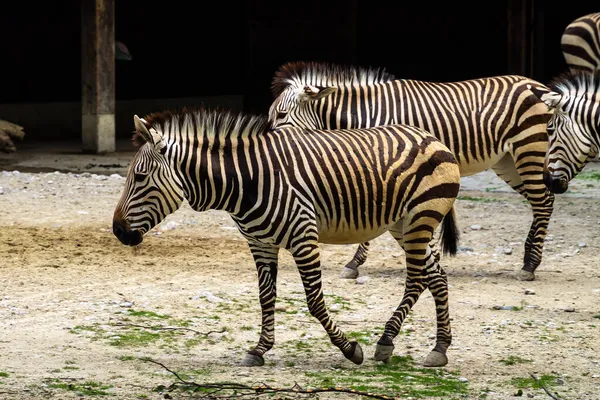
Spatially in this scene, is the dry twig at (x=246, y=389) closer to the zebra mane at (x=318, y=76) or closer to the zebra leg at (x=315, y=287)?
the zebra leg at (x=315, y=287)

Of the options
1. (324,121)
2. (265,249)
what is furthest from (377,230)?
(324,121)

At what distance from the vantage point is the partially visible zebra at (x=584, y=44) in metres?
14.7

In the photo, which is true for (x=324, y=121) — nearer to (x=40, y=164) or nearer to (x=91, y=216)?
(x=91, y=216)

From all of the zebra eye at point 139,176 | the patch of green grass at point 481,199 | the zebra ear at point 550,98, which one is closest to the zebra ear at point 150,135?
the zebra eye at point 139,176

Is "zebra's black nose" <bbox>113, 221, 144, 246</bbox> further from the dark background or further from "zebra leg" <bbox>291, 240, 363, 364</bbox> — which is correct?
the dark background

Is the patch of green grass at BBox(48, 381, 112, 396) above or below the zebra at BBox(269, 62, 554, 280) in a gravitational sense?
below

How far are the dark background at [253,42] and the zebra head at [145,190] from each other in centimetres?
1183

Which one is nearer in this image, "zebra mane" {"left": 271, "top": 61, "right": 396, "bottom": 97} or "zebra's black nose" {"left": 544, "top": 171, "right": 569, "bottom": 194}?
"zebra's black nose" {"left": 544, "top": 171, "right": 569, "bottom": 194}

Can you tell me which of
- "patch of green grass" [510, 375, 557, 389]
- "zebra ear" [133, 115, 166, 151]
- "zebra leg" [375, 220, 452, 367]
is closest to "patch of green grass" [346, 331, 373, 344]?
"zebra leg" [375, 220, 452, 367]

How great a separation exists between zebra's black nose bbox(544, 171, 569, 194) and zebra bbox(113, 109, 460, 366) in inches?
97.7

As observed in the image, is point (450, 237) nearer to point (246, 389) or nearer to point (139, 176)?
point (139, 176)

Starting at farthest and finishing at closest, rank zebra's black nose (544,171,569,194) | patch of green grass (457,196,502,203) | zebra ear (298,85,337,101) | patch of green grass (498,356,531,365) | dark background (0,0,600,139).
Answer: dark background (0,0,600,139) → patch of green grass (457,196,502,203) → zebra ear (298,85,337,101) → zebra's black nose (544,171,569,194) → patch of green grass (498,356,531,365)

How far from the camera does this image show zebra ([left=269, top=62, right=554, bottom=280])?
9.09 metres

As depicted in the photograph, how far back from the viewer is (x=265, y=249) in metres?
6.59
